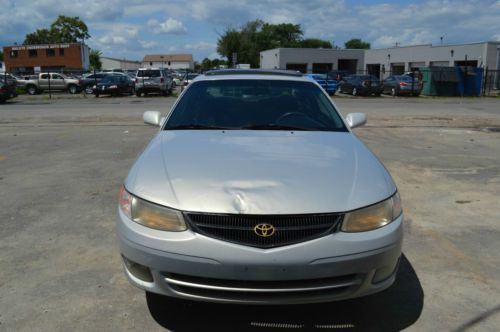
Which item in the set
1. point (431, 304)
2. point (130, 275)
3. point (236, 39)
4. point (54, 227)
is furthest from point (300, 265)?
point (236, 39)

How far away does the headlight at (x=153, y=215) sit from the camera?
279 cm

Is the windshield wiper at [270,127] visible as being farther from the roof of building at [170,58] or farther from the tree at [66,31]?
the roof of building at [170,58]

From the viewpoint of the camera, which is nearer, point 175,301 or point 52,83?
point 175,301

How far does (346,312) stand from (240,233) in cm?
113

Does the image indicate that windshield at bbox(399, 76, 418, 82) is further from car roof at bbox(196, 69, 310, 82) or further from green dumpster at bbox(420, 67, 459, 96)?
car roof at bbox(196, 69, 310, 82)

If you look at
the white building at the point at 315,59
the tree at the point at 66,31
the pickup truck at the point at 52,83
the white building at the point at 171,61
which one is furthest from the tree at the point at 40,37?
the pickup truck at the point at 52,83

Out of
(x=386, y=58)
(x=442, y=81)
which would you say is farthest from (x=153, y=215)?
(x=386, y=58)

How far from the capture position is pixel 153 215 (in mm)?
2865

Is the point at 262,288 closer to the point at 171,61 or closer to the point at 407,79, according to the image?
the point at 407,79

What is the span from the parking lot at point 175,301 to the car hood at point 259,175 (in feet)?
2.91

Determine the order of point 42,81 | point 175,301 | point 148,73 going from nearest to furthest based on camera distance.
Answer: point 175,301 → point 148,73 → point 42,81

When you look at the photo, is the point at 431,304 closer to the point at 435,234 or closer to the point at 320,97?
the point at 435,234

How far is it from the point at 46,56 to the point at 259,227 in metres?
90.2

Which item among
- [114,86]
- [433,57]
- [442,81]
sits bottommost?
[114,86]
